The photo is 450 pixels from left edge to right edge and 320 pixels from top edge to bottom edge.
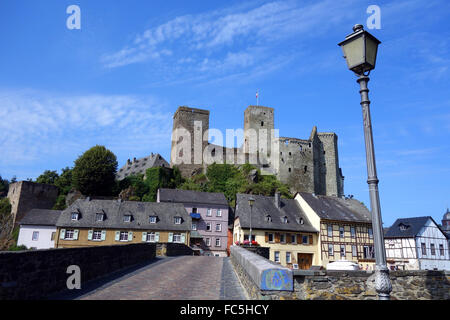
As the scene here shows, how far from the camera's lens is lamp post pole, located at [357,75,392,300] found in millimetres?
4227

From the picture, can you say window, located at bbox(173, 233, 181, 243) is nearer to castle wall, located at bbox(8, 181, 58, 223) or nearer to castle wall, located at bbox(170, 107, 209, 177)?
castle wall, located at bbox(8, 181, 58, 223)

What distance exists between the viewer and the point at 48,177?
217ft

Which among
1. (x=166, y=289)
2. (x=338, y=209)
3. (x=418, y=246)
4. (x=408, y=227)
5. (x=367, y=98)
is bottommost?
(x=166, y=289)

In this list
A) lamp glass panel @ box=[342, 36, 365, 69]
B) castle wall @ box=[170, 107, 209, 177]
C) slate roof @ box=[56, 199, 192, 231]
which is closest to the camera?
lamp glass panel @ box=[342, 36, 365, 69]

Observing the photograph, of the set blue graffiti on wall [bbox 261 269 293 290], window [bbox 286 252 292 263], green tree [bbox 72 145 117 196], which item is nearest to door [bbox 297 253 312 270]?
window [bbox 286 252 292 263]

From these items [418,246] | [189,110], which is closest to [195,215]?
[418,246]

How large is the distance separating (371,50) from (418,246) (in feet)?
123

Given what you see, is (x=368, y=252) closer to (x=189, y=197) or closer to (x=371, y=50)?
(x=189, y=197)

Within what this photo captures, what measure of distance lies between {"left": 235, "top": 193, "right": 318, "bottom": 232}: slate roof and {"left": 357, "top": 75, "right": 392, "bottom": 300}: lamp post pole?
1275 inches

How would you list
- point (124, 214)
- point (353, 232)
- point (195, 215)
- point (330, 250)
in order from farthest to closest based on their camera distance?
1. point (195, 215)
2. point (124, 214)
3. point (353, 232)
4. point (330, 250)

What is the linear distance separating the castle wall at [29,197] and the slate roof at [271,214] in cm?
3702

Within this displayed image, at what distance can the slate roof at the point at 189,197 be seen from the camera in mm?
47806

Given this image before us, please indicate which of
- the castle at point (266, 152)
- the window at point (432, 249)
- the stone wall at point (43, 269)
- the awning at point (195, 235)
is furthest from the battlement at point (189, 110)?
the stone wall at point (43, 269)
